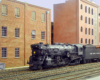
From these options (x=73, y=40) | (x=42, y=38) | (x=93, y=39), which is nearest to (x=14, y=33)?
(x=42, y=38)

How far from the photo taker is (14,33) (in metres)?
31.5

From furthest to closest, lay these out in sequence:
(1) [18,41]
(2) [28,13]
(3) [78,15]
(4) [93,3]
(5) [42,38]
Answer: (4) [93,3], (3) [78,15], (5) [42,38], (2) [28,13], (1) [18,41]

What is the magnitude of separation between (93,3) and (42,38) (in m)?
26.2

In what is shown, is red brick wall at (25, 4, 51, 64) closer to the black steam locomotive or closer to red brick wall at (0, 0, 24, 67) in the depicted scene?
red brick wall at (0, 0, 24, 67)

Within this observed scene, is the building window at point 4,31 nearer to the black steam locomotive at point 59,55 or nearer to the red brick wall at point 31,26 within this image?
the red brick wall at point 31,26

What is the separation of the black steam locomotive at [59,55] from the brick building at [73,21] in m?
15.2

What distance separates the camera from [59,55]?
2570 cm

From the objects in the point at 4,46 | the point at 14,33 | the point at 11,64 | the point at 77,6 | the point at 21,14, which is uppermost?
the point at 77,6

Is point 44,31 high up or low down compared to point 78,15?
down

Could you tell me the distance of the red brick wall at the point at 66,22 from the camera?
49000 millimetres

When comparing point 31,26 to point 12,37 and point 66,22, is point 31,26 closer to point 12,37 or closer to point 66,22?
point 12,37

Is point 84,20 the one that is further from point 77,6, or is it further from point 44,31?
point 44,31

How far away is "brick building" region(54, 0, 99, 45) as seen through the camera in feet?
160

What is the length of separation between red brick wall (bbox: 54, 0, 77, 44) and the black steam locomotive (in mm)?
15453
